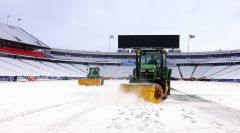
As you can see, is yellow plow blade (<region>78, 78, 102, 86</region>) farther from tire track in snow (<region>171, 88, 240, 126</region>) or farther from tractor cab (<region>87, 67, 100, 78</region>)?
tire track in snow (<region>171, 88, 240, 126</region>)

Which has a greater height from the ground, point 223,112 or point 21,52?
point 21,52

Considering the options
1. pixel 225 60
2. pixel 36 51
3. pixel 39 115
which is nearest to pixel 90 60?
pixel 36 51

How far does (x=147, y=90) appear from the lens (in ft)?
55.4

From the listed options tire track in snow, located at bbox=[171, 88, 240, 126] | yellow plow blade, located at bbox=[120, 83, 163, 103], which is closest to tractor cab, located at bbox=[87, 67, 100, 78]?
yellow plow blade, located at bbox=[120, 83, 163, 103]

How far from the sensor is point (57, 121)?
9.80 meters

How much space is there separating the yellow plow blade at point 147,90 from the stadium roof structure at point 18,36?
217 feet

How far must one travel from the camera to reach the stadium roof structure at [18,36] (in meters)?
83.7

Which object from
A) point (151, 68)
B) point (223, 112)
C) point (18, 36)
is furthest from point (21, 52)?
point (223, 112)

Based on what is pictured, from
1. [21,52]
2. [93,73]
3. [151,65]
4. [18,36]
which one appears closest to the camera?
[151,65]

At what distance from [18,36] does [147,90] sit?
79.0 m

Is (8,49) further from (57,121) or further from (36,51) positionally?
(57,121)

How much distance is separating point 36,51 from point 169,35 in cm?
3672

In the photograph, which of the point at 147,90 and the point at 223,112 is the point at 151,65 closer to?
the point at 147,90

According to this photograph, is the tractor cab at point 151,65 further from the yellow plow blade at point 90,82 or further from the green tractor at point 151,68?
the yellow plow blade at point 90,82
